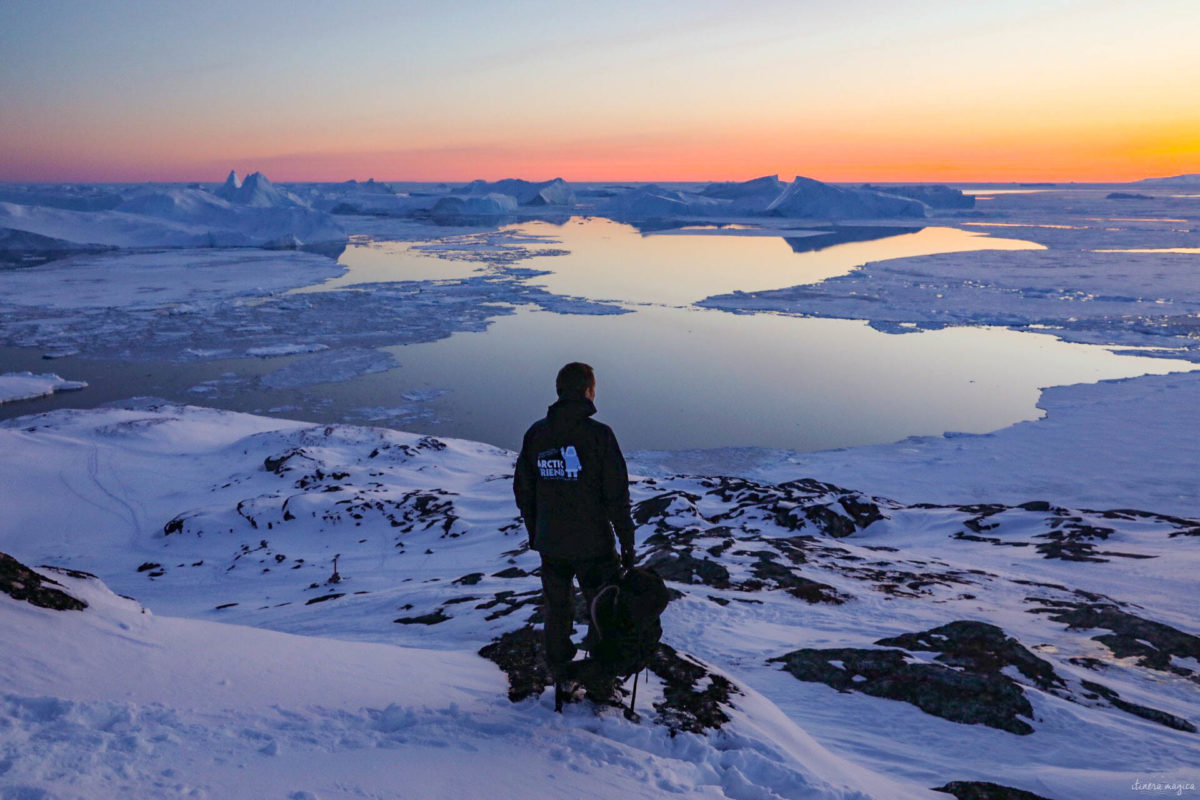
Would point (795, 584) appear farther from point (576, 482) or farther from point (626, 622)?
point (576, 482)

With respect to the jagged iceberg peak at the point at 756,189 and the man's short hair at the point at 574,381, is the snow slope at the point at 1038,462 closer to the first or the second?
the man's short hair at the point at 574,381

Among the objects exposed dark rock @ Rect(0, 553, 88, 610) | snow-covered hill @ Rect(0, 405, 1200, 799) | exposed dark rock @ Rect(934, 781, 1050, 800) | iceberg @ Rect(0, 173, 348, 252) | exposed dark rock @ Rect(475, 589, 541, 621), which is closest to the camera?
snow-covered hill @ Rect(0, 405, 1200, 799)

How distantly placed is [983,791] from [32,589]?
17.5 feet

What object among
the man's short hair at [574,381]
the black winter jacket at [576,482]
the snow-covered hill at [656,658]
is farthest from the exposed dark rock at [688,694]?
the man's short hair at [574,381]

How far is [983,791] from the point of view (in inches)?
145

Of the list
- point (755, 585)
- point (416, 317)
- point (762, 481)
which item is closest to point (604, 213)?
point (416, 317)

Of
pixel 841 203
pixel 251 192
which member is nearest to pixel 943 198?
pixel 841 203

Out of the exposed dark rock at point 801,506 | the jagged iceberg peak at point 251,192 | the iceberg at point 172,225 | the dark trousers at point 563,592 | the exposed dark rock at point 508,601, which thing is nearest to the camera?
the dark trousers at point 563,592

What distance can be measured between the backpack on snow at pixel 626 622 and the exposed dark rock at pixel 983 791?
1658 millimetres

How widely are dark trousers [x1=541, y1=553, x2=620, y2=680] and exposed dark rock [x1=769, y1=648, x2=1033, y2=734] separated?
2.09 meters

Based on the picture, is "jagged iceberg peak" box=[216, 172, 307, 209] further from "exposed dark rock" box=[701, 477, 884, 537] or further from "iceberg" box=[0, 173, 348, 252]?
"exposed dark rock" box=[701, 477, 884, 537]

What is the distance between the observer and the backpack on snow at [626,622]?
3.69 meters

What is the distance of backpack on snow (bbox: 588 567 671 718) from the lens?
3691mm

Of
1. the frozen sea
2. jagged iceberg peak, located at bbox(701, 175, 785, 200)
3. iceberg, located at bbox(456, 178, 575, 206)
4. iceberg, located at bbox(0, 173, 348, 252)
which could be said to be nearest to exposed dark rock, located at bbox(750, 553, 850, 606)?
the frozen sea
